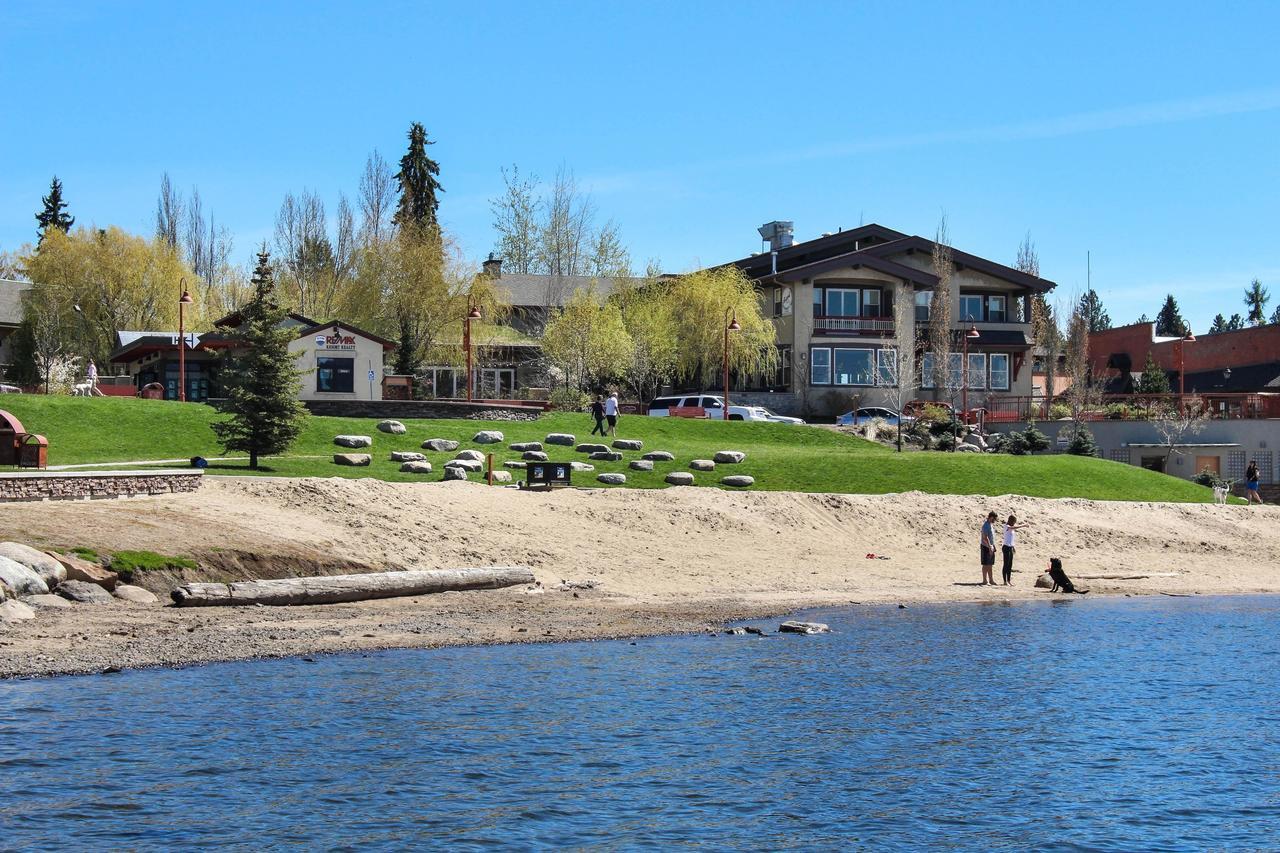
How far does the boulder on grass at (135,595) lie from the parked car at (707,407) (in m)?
38.2

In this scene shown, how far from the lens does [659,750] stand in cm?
1741

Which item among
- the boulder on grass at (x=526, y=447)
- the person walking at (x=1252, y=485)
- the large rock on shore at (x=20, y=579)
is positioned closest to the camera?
the large rock on shore at (x=20, y=579)

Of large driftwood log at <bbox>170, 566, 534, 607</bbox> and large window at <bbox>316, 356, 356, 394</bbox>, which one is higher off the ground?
large window at <bbox>316, 356, 356, 394</bbox>

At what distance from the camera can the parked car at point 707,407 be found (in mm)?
62688

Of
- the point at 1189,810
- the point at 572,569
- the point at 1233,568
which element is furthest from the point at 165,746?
the point at 1233,568

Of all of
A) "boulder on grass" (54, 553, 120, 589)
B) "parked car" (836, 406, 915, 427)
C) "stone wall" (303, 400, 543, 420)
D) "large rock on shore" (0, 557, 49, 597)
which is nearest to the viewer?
"large rock on shore" (0, 557, 49, 597)

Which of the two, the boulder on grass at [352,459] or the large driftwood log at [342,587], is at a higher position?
the boulder on grass at [352,459]

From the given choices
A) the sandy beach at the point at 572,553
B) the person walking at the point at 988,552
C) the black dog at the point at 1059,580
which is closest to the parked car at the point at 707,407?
the sandy beach at the point at 572,553

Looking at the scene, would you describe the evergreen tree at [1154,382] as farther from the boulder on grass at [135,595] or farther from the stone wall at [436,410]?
the boulder on grass at [135,595]

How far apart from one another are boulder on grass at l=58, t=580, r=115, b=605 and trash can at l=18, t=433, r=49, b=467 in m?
10.00

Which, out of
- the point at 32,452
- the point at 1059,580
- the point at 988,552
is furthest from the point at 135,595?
the point at 1059,580

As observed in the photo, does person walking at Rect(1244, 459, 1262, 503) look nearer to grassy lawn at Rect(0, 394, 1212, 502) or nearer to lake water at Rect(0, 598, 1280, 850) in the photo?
grassy lawn at Rect(0, 394, 1212, 502)

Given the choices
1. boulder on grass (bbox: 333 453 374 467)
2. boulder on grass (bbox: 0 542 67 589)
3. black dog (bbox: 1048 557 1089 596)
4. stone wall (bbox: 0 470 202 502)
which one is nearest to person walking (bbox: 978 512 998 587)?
black dog (bbox: 1048 557 1089 596)

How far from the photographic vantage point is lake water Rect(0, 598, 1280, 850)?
14.3 m
